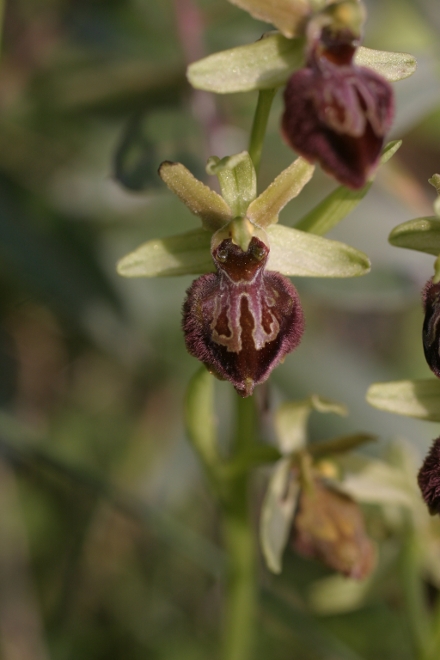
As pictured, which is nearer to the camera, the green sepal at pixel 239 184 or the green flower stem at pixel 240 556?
the green sepal at pixel 239 184

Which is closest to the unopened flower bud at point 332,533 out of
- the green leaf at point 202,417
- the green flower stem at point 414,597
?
the green flower stem at point 414,597

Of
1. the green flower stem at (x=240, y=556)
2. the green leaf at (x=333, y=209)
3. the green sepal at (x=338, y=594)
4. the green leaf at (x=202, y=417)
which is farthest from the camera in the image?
the green sepal at (x=338, y=594)

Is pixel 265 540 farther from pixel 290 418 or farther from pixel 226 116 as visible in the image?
pixel 226 116

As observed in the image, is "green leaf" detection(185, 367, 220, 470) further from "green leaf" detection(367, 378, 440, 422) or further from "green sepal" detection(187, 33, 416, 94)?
"green sepal" detection(187, 33, 416, 94)

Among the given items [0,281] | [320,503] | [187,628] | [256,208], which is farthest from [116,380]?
[256,208]

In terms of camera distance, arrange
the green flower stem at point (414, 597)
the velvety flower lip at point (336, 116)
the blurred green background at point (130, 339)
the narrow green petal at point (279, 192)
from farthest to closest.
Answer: the blurred green background at point (130, 339)
the green flower stem at point (414, 597)
the narrow green petal at point (279, 192)
the velvety flower lip at point (336, 116)

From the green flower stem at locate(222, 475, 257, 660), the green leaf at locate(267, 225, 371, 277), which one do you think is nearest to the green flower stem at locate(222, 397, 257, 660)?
the green flower stem at locate(222, 475, 257, 660)

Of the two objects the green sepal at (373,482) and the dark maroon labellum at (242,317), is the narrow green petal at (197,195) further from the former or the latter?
the green sepal at (373,482)

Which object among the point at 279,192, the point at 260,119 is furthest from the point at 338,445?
the point at 260,119
